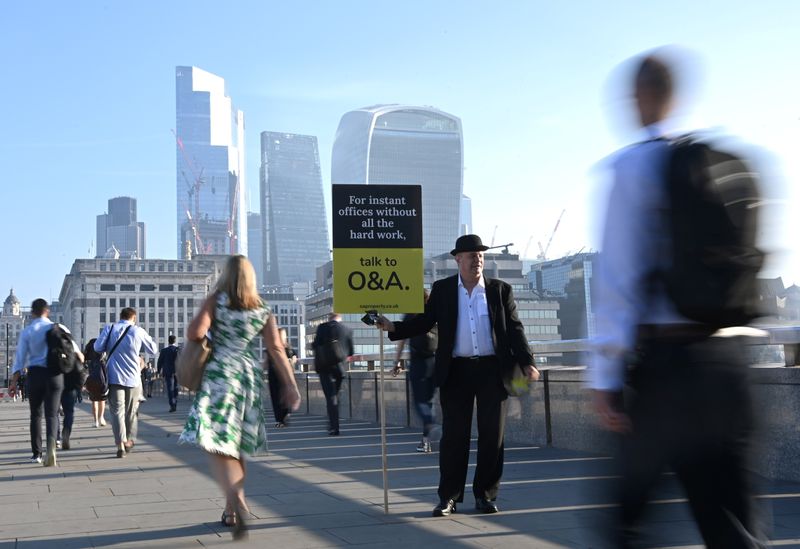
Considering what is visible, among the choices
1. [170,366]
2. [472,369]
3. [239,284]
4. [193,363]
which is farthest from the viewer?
[170,366]

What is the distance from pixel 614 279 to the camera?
9.66 ft

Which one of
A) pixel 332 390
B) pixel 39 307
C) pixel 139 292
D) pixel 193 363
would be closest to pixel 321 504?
pixel 193 363

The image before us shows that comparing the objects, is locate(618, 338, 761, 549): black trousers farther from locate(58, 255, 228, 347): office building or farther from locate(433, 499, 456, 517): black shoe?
locate(58, 255, 228, 347): office building

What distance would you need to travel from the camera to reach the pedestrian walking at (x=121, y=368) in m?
12.0

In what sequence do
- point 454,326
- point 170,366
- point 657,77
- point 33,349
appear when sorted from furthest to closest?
1. point 170,366
2. point 33,349
3. point 454,326
4. point 657,77

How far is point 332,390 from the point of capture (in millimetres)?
15008

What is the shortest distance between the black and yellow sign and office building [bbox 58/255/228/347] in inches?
6953

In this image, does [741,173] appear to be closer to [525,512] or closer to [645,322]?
[645,322]

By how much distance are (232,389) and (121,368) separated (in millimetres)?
6455

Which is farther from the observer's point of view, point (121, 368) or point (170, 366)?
point (170, 366)

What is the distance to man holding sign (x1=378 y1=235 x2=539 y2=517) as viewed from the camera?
6.66 m

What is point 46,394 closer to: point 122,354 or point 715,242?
point 122,354

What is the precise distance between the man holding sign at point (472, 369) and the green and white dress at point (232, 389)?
918 millimetres

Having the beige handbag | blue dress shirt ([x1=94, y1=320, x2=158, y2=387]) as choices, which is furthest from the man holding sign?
blue dress shirt ([x1=94, y1=320, x2=158, y2=387])
